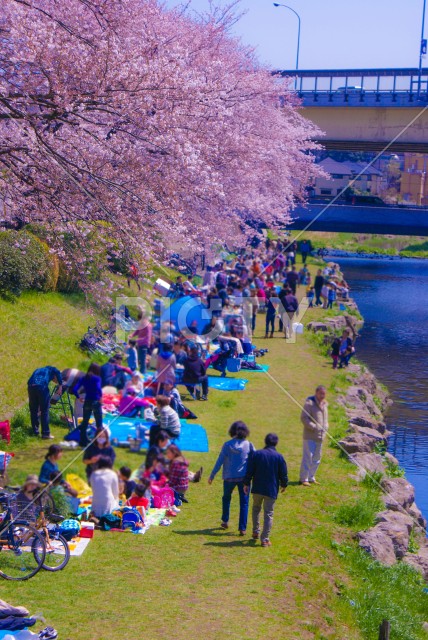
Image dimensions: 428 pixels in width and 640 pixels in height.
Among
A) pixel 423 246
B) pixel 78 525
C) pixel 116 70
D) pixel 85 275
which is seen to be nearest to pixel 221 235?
pixel 116 70

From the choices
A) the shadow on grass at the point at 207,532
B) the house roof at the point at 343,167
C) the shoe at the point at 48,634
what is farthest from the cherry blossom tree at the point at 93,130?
the house roof at the point at 343,167

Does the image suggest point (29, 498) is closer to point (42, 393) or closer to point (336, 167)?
point (42, 393)

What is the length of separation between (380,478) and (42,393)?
7.56 meters

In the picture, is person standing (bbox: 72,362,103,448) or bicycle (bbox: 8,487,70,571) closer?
person standing (bbox: 72,362,103,448)

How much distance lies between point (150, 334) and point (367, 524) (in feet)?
17.8

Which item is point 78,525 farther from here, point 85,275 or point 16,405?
point 85,275

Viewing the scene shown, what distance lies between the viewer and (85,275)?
6.95 metres

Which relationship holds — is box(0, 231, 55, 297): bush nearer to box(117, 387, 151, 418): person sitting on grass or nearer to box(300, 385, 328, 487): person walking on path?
box(117, 387, 151, 418): person sitting on grass

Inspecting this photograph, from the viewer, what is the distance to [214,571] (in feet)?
24.3

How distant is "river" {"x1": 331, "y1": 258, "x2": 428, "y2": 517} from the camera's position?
16.1 m

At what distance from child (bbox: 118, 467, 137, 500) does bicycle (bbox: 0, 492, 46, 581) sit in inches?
38.3

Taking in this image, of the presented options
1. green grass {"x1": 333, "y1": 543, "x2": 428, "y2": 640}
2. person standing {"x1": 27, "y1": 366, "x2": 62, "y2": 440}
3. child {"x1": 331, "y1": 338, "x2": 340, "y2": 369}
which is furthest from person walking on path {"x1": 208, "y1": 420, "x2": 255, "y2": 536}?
child {"x1": 331, "y1": 338, "x2": 340, "y2": 369}

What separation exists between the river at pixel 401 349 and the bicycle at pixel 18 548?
8.05 metres

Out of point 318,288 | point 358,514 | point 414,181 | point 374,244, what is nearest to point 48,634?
point 358,514
